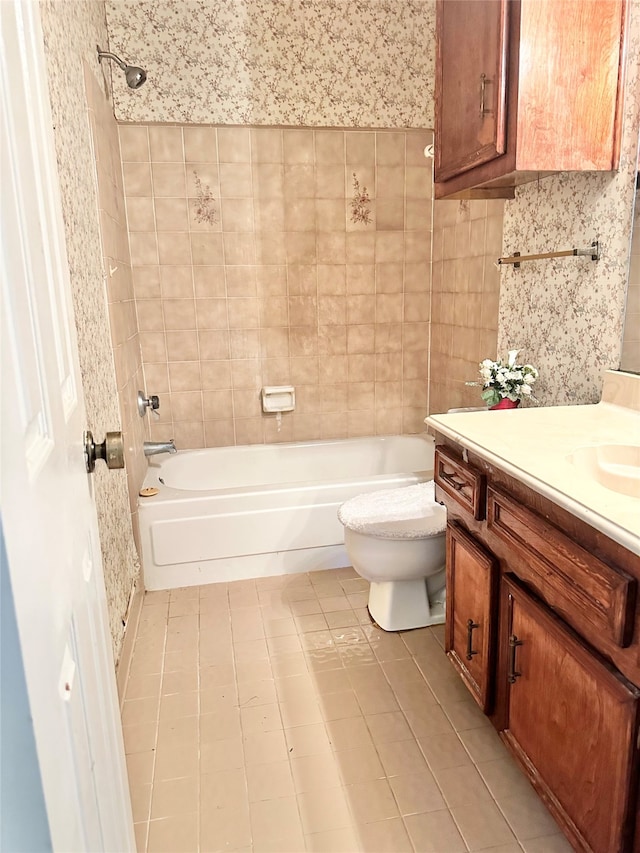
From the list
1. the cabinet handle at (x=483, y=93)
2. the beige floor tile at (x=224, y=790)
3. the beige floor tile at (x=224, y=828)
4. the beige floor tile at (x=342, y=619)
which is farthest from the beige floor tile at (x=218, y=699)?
the cabinet handle at (x=483, y=93)

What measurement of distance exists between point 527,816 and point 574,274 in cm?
153

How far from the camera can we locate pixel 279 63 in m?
3.02

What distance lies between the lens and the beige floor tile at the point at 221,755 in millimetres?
1661

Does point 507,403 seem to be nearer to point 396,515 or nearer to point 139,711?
point 396,515

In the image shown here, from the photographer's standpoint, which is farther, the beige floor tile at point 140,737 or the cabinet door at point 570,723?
the beige floor tile at point 140,737

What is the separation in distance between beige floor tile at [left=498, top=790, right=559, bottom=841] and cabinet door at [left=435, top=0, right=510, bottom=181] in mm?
1689

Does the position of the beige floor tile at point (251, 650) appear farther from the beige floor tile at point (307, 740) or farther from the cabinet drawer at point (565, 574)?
the cabinet drawer at point (565, 574)

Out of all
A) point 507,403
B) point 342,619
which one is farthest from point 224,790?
point 507,403

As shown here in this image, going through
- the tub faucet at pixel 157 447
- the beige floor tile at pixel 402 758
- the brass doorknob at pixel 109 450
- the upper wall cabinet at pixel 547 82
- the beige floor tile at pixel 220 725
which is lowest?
the beige floor tile at pixel 220 725

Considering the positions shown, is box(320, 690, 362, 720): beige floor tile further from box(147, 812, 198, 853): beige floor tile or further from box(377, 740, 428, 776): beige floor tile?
box(147, 812, 198, 853): beige floor tile

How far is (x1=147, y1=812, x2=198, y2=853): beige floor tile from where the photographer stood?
1419 millimetres

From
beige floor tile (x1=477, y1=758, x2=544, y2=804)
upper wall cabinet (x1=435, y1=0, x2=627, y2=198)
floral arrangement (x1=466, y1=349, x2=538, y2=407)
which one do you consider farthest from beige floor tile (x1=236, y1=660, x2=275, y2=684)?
upper wall cabinet (x1=435, y1=0, x2=627, y2=198)

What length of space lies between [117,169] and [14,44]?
236 cm

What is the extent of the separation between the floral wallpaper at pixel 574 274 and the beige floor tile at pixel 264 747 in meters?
1.38
